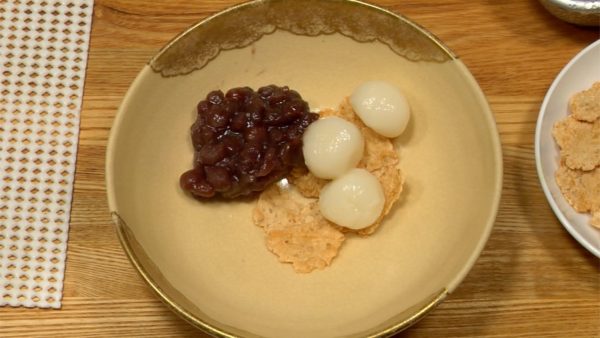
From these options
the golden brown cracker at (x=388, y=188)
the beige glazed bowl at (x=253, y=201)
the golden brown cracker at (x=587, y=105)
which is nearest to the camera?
the beige glazed bowl at (x=253, y=201)

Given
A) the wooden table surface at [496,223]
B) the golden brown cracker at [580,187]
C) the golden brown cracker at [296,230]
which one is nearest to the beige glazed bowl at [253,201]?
the golden brown cracker at [296,230]

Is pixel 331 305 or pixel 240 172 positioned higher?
pixel 240 172

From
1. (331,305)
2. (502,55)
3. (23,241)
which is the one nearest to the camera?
(331,305)

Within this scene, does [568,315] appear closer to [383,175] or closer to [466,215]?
[466,215]

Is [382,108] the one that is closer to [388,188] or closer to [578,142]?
[388,188]

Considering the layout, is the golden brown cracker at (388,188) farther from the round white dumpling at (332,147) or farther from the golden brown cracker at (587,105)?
the golden brown cracker at (587,105)

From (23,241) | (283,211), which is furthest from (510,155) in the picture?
(23,241)

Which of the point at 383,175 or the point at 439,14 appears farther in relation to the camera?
the point at 439,14
